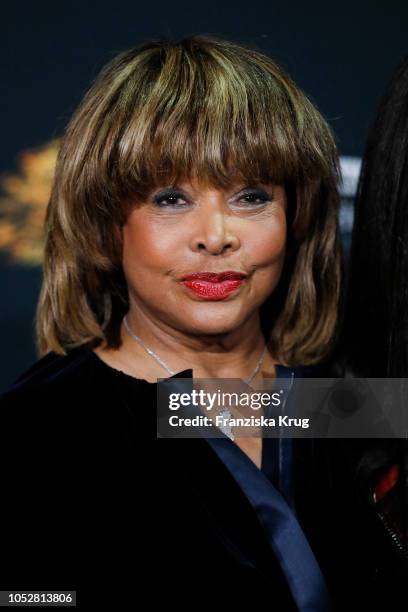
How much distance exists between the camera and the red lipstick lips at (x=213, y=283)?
137cm

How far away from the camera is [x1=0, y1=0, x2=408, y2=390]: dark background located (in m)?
1.76

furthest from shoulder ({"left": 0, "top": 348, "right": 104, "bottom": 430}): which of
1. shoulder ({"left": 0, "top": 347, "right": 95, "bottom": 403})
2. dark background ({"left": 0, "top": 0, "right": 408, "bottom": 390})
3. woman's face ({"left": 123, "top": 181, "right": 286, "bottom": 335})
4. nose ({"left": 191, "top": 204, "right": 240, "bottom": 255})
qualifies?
dark background ({"left": 0, "top": 0, "right": 408, "bottom": 390})

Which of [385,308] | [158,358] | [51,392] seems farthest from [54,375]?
[385,308]

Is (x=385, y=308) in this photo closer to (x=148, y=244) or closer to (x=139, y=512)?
(x=148, y=244)

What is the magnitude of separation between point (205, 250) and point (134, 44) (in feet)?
2.00

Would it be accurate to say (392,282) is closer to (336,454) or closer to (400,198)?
(400,198)

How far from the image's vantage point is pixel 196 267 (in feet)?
4.46

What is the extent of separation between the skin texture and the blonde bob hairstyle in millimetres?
29

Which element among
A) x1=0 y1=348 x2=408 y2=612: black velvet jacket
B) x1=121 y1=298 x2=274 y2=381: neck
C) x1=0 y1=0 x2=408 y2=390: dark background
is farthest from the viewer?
x1=0 y1=0 x2=408 y2=390: dark background

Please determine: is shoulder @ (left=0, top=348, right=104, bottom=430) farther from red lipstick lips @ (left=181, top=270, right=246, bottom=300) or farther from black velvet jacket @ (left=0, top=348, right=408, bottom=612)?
red lipstick lips @ (left=181, top=270, right=246, bottom=300)

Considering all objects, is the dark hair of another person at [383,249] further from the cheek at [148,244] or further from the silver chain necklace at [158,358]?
the cheek at [148,244]

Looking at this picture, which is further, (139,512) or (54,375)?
(54,375)

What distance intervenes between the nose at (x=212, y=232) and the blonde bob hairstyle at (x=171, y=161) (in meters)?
0.04

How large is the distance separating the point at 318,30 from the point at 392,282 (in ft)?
2.30
